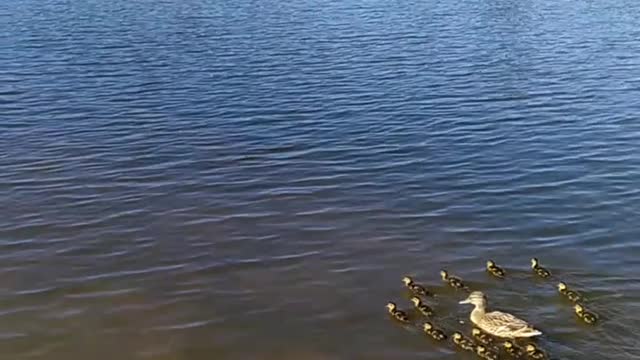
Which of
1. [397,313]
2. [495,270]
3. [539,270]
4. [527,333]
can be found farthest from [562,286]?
[397,313]

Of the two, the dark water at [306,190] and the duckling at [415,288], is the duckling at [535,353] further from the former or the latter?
the duckling at [415,288]

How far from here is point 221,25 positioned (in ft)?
135

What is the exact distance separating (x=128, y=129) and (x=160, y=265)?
954 centimetres

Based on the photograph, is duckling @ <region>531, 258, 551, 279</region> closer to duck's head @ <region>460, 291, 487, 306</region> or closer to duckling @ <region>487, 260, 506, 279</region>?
duckling @ <region>487, 260, 506, 279</region>

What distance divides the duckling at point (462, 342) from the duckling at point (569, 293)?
2136 millimetres

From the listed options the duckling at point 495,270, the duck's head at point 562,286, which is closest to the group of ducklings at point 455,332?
the duckling at point 495,270

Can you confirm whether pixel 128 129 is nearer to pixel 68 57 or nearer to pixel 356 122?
pixel 356 122

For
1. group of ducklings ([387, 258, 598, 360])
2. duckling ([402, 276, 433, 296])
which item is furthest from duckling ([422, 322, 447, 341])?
duckling ([402, 276, 433, 296])

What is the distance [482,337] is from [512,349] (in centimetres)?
51

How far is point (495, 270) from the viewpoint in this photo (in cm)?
1469

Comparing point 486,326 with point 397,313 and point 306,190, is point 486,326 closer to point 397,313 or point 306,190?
point 397,313

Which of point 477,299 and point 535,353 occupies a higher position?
point 477,299

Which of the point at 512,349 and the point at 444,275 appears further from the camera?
the point at 444,275

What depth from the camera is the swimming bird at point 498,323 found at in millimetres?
12258
